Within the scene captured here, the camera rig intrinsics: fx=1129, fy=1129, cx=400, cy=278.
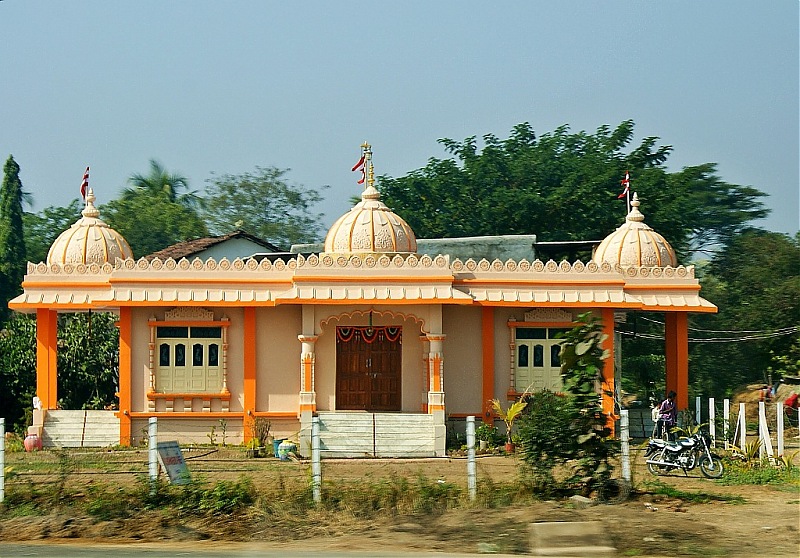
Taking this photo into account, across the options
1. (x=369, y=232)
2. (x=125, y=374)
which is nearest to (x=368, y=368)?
(x=369, y=232)

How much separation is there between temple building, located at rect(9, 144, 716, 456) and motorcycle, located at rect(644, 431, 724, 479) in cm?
395

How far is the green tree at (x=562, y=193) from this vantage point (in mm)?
35188

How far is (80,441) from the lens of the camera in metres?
21.9

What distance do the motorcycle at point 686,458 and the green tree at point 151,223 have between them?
35.8 metres

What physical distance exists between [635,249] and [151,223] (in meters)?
30.8

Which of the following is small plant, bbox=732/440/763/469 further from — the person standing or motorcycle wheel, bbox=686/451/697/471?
the person standing

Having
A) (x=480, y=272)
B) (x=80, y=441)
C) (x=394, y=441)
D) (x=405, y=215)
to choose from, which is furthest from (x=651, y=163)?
(x=80, y=441)

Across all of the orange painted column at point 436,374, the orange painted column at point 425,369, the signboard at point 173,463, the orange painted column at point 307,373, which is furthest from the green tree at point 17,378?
the signboard at point 173,463

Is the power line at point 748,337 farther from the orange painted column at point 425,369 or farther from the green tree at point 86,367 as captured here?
the green tree at point 86,367

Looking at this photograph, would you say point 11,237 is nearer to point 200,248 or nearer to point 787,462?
point 200,248

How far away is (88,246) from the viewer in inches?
914

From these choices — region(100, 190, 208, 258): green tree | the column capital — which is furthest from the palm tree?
the column capital

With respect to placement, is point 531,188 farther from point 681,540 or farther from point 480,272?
point 681,540

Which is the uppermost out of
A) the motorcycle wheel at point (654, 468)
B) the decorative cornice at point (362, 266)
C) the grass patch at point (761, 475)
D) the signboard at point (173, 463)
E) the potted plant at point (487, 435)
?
the decorative cornice at point (362, 266)
